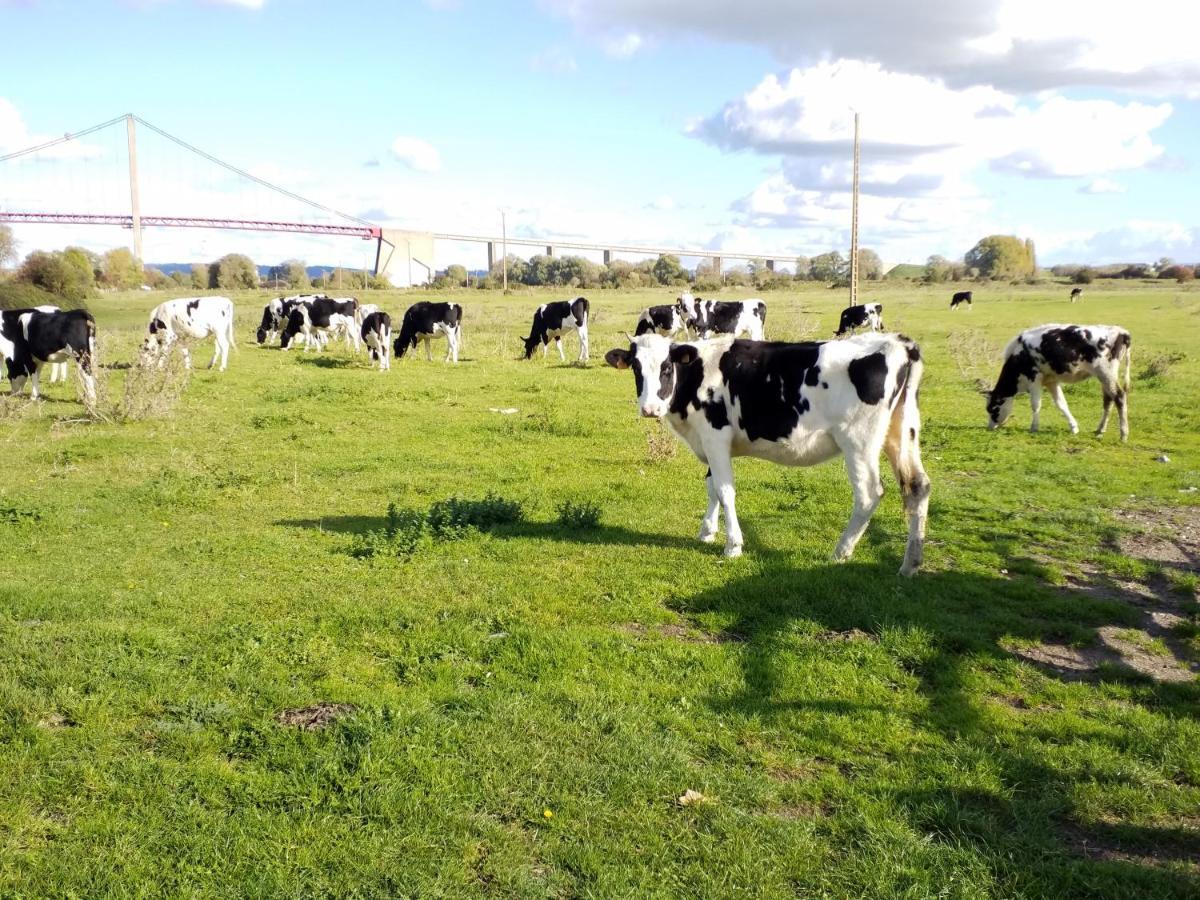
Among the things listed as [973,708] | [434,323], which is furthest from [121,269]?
[973,708]

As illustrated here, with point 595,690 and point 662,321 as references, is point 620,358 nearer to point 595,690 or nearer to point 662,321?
point 595,690

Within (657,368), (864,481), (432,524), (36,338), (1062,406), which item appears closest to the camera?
(864,481)

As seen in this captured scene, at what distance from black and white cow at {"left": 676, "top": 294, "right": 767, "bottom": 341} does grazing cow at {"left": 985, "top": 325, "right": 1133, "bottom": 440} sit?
13.4 metres

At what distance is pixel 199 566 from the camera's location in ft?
25.3

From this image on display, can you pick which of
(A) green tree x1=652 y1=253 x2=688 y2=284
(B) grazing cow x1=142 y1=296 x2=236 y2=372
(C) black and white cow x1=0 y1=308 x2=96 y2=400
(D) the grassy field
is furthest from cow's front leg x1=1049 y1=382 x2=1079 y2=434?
(A) green tree x1=652 y1=253 x2=688 y2=284

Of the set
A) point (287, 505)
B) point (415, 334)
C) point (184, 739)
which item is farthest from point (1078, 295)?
point (184, 739)

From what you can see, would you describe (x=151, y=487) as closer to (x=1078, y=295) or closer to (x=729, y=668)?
(x=729, y=668)

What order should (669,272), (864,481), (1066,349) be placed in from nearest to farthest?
(864,481)
(1066,349)
(669,272)

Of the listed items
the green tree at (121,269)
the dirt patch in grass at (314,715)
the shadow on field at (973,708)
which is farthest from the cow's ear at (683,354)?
the green tree at (121,269)

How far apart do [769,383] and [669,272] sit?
9456 cm

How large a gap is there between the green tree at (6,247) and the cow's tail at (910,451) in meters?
50.9

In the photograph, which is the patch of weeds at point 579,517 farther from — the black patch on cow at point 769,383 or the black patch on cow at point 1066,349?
the black patch on cow at point 1066,349

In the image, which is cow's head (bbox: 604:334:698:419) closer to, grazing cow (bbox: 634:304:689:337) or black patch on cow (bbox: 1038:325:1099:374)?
black patch on cow (bbox: 1038:325:1099:374)

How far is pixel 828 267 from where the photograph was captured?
335 ft
